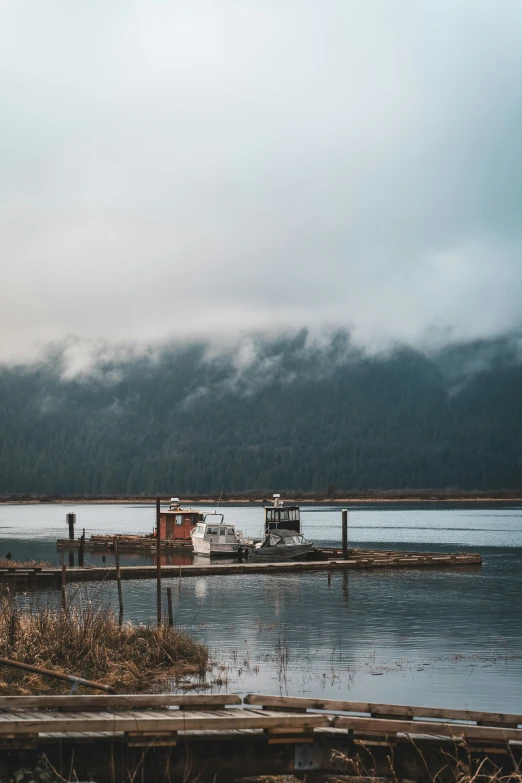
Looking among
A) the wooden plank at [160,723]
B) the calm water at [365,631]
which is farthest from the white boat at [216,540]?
the wooden plank at [160,723]

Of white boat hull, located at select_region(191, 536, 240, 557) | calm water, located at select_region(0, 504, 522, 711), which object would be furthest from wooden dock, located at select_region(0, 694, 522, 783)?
white boat hull, located at select_region(191, 536, 240, 557)

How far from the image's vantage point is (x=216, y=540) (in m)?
73.9

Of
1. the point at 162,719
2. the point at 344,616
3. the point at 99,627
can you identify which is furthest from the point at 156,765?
the point at 344,616

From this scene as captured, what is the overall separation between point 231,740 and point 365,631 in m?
25.1

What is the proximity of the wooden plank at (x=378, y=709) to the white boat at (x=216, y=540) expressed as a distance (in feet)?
194

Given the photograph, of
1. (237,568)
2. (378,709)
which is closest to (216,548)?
(237,568)

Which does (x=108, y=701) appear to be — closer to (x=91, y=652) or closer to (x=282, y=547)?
(x=91, y=652)

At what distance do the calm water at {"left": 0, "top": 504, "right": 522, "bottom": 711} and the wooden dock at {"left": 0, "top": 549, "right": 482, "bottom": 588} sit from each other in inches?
27.9

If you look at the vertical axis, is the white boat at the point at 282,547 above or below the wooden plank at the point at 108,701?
below

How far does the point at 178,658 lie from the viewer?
2505 cm

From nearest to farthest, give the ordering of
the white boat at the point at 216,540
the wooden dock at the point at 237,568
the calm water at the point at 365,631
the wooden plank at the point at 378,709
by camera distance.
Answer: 1. the wooden plank at the point at 378,709
2. the calm water at the point at 365,631
3. the wooden dock at the point at 237,568
4. the white boat at the point at 216,540

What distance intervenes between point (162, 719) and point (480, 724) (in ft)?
15.3

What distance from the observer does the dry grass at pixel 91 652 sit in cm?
2152

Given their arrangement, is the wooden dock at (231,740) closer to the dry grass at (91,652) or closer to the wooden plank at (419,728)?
the wooden plank at (419,728)
